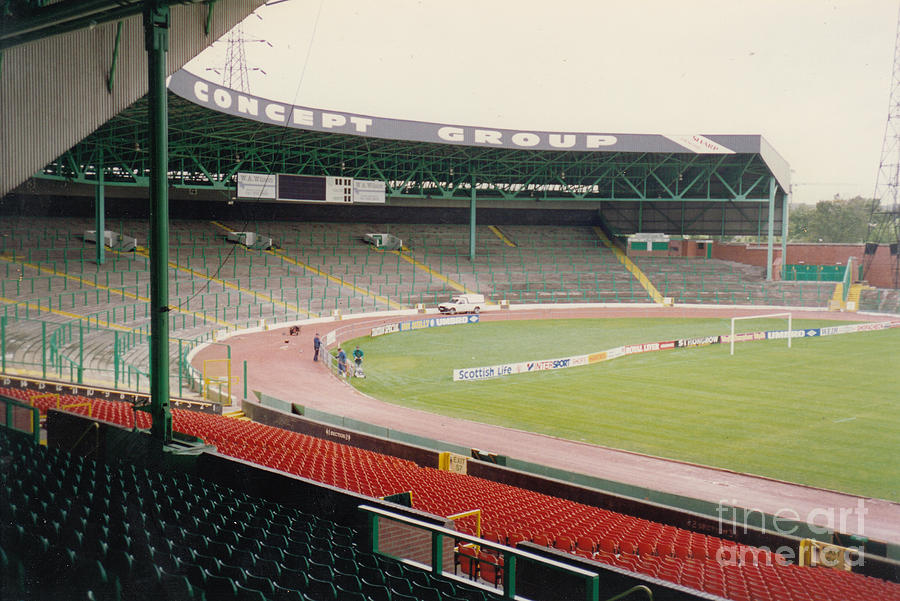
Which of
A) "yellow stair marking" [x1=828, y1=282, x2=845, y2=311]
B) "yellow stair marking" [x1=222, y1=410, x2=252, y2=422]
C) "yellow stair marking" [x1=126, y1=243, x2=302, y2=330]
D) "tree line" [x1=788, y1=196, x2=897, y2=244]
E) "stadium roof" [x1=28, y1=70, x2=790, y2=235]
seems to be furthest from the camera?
"tree line" [x1=788, y1=196, x2=897, y2=244]

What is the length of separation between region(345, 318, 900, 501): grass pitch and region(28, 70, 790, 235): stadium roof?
48.3 ft

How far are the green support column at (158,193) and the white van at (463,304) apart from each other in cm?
4140

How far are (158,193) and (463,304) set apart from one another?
42.7m

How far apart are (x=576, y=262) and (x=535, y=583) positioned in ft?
205

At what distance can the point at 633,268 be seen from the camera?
221 feet

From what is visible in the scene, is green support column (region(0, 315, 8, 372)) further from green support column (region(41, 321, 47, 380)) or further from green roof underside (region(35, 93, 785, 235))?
green roof underside (region(35, 93, 785, 235))

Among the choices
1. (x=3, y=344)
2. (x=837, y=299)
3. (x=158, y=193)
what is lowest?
(x=837, y=299)

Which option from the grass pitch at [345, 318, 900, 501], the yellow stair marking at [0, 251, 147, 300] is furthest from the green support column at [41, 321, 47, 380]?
the yellow stair marking at [0, 251, 147, 300]

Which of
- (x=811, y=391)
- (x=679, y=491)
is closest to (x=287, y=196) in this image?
(x=811, y=391)

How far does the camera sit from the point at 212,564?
218 inches

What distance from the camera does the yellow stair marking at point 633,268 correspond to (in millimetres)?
62844

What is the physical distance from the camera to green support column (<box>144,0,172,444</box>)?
10789 millimetres

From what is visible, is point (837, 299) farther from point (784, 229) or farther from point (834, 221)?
point (834, 221)

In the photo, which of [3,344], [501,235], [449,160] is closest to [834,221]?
[501,235]
